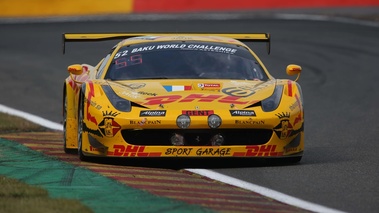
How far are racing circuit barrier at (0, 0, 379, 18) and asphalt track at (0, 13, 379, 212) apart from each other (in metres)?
0.96

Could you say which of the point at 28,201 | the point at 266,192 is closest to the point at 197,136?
the point at 266,192

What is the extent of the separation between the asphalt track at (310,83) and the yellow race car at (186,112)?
0.76 feet

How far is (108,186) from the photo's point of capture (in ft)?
26.6

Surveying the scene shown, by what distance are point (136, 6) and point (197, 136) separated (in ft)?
60.3

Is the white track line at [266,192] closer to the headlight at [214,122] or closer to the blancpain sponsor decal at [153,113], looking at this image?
the headlight at [214,122]

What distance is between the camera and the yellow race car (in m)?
9.33

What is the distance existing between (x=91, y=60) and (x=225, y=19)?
6.85m

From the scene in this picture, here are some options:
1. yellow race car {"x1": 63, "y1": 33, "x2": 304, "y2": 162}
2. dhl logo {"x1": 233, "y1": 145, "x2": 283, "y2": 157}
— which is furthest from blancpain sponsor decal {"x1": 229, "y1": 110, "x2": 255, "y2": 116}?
dhl logo {"x1": 233, "y1": 145, "x2": 283, "y2": 157}

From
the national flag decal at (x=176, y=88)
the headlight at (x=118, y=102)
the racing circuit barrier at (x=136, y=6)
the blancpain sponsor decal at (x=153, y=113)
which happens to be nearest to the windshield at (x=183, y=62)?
the national flag decal at (x=176, y=88)

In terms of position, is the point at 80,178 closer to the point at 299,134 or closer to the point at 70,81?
the point at 299,134

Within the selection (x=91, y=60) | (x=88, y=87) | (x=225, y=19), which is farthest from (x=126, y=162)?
(x=225, y=19)

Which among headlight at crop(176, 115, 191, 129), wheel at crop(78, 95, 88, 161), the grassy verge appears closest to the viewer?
the grassy verge

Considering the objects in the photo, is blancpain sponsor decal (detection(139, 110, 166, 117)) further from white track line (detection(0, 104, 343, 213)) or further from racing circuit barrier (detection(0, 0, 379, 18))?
racing circuit barrier (detection(0, 0, 379, 18))

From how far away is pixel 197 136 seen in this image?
9367 mm
